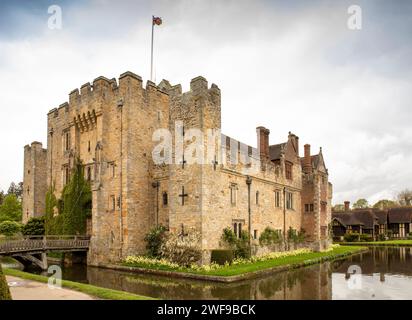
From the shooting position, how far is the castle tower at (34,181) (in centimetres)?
3984

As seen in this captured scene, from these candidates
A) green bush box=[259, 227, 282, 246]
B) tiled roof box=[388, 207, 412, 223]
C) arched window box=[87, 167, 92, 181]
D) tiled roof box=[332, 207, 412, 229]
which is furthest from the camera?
tiled roof box=[388, 207, 412, 223]

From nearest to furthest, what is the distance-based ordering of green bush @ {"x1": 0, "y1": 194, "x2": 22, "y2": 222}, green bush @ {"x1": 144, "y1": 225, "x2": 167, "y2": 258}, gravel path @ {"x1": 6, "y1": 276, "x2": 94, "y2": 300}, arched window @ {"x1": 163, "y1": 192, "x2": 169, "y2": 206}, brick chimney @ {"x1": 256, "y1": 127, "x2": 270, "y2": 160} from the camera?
gravel path @ {"x1": 6, "y1": 276, "x2": 94, "y2": 300} < green bush @ {"x1": 144, "y1": 225, "x2": 167, "y2": 258} < arched window @ {"x1": 163, "y1": 192, "x2": 169, "y2": 206} < brick chimney @ {"x1": 256, "y1": 127, "x2": 270, "y2": 160} < green bush @ {"x1": 0, "y1": 194, "x2": 22, "y2": 222}

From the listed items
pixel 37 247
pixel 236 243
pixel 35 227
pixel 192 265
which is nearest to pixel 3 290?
pixel 192 265

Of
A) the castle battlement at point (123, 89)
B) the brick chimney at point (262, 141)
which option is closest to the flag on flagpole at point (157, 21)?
the castle battlement at point (123, 89)

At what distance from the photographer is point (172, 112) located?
25.4 metres

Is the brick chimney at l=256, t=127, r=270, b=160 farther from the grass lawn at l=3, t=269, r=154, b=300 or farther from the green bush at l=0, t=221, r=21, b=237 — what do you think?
the green bush at l=0, t=221, r=21, b=237

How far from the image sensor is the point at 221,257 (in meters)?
22.2

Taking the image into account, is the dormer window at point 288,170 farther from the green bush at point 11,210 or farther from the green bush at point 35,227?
the green bush at point 11,210

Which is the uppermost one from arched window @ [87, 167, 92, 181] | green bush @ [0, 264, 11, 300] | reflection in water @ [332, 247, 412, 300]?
arched window @ [87, 167, 92, 181]

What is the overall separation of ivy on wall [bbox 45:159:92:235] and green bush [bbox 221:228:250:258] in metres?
12.1

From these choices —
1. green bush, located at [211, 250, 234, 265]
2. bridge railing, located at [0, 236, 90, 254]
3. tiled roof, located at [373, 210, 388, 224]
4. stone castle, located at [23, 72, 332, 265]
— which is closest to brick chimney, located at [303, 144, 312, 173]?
stone castle, located at [23, 72, 332, 265]

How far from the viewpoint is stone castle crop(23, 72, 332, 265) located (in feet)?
78.0

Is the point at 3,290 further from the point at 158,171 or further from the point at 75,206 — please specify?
the point at 75,206

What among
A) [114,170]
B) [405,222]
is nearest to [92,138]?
[114,170]
